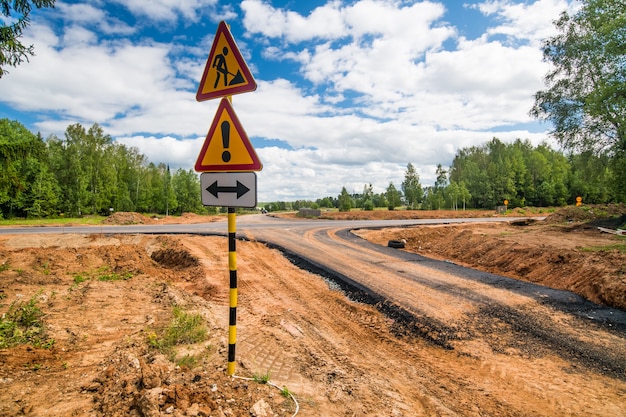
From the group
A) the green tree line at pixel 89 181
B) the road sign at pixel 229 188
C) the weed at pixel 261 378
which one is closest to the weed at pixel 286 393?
the weed at pixel 261 378

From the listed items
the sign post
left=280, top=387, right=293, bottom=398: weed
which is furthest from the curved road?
the sign post

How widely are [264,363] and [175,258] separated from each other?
9024 mm

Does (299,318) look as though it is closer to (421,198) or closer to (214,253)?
(214,253)

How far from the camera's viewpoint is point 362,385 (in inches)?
141

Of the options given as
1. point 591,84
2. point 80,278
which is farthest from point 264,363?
point 591,84

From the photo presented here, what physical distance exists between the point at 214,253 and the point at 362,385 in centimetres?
961

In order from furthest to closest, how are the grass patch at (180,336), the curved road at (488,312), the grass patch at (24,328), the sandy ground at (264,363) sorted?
the curved road at (488,312) < the grass patch at (24,328) < the grass patch at (180,336) < the sandy ground at (264,363)

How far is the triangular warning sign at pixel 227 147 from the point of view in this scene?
307 centimetres

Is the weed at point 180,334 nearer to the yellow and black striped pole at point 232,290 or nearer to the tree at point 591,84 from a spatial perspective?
the yellow and black striped pole at point 232,290

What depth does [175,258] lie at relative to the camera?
1166cm

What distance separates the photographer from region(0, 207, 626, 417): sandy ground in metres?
2.97

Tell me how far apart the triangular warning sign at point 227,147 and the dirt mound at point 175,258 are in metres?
7.99

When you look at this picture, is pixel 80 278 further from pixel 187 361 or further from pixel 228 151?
pixel 228 151

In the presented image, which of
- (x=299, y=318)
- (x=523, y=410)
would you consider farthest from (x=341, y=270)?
(x=523, y=410)
